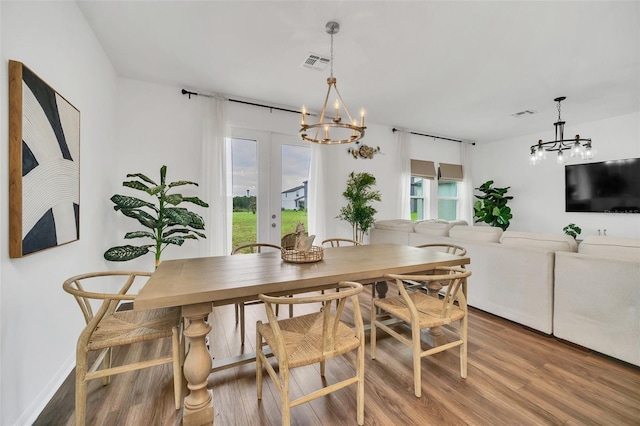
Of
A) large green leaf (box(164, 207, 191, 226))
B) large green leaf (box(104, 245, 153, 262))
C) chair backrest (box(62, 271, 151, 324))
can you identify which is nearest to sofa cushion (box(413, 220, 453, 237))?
large green leaf (box(164, 207, 191, 226))

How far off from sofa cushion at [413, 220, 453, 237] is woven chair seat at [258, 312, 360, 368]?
7.41ft

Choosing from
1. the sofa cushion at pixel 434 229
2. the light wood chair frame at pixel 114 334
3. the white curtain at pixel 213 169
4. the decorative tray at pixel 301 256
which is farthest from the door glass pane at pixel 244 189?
the sofa cushion at pixel 434 229

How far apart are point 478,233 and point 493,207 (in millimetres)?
3678

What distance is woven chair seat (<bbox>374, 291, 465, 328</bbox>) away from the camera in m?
1.76

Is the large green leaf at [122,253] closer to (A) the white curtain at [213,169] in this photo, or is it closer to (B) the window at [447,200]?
(A) the white curtain at [213,169]

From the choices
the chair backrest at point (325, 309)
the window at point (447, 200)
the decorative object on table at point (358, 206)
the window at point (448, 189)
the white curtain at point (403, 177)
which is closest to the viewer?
the chair backrest at point (325, 309)

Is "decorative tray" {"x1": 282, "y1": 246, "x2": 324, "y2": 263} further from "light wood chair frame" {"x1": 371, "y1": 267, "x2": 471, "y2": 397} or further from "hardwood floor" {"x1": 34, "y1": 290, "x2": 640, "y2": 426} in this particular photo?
"hardwood floor" {"x1": 34, "y1": 290, "x2": 640, "y2": 426}

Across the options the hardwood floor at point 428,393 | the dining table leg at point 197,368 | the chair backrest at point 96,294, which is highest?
the chair backrest at point 96,294

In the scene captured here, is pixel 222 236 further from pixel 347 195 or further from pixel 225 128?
pixel 347 195

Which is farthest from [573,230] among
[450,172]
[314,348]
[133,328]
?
[133,328]

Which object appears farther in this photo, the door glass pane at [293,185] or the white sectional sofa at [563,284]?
the door glass pane at [293,185]

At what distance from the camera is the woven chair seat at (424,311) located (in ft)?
5.78

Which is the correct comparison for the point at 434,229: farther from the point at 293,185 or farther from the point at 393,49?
the point at 293,185

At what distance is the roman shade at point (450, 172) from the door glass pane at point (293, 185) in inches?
132
